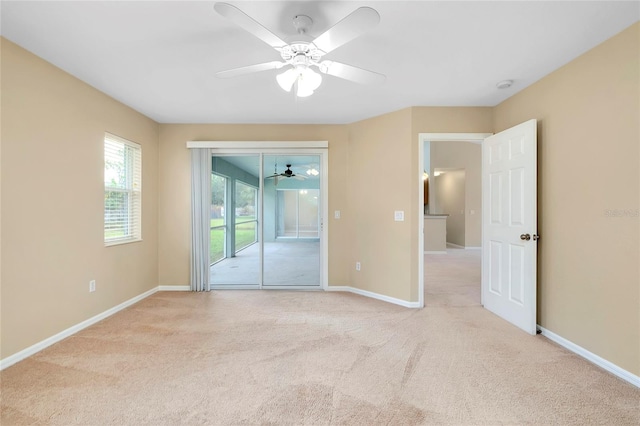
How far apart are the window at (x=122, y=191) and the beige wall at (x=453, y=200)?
8295mm

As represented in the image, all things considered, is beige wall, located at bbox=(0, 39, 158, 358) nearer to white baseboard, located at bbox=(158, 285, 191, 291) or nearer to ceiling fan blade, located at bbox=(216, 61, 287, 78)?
white baseboard, located at bbox=(158, 285, 191, 291)

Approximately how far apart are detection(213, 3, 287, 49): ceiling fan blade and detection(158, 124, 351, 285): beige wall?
246 cm

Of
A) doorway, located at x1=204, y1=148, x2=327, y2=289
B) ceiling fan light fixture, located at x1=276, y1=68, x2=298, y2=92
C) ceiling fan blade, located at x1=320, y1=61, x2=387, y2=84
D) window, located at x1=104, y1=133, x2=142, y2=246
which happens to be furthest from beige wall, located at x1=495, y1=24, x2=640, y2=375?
window, located at x1=104, y1=133, x2=142, y2=246

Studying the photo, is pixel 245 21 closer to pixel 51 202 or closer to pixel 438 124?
pixel 51 202

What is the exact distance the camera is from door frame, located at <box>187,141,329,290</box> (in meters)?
4.06

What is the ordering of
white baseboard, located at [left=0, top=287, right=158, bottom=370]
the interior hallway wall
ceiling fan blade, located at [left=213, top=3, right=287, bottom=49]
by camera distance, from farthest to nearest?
1. the interior hallway wall
2. white baseboard, located at [left=0, top=287, right=158, bottom=370]
3. ceiling fan blade, located at [left=213, top=3, right=287, bottom=49]

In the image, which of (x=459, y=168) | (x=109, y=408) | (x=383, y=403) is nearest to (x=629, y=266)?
(x=383, y=403)

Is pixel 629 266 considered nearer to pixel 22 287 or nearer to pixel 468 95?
pixel 468 95

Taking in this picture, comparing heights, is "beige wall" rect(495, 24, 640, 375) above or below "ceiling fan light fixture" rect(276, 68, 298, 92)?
below

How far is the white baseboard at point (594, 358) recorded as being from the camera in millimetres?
1974

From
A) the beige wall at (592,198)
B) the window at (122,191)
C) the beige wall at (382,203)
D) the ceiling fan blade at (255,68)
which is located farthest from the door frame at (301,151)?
the beige wall at (592,198)

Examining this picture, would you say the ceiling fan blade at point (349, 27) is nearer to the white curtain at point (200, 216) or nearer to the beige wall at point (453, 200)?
the white curtain at point (200, 216)

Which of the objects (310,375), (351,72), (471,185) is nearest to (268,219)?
(310,375)

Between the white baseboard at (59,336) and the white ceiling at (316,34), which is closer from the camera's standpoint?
the white ceiling at (316,34)
